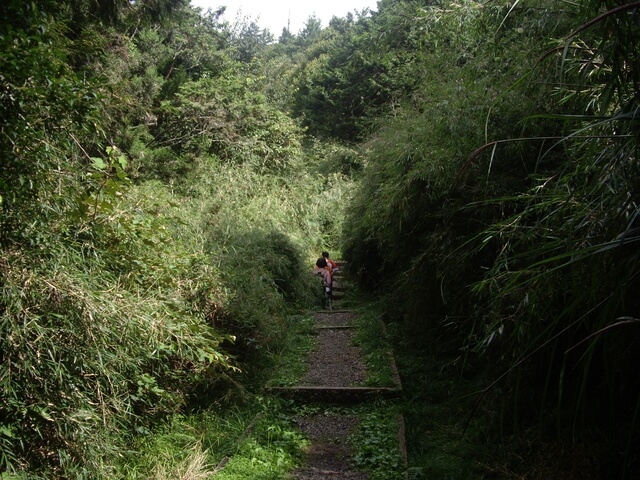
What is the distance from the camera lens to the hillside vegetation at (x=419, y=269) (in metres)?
2.07

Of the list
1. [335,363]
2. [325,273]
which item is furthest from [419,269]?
[325,273]

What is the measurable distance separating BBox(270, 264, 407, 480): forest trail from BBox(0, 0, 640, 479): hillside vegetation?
353 mm

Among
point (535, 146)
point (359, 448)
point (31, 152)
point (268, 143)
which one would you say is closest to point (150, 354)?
point (31, 152)

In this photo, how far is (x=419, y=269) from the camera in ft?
19.0

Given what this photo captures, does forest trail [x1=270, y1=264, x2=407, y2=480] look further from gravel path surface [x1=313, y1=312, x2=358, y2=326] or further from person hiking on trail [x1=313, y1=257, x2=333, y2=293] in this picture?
person hiking on trail [x1=313, y1=257, x2=333, y2=293]

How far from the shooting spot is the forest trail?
4.23 m

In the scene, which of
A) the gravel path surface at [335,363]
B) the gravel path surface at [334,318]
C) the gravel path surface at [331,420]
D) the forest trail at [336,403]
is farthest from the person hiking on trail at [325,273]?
the forest trail at [336,403]

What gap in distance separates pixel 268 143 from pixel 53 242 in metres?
12.1

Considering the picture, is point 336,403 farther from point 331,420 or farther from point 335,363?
point 335,363

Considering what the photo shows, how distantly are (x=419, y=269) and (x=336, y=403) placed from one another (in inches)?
72.1

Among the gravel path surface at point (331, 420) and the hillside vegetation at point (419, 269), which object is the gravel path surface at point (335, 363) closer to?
the gravel path surface at point (331, 420)

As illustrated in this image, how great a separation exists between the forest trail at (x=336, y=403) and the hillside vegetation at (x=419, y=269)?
353 millimetres

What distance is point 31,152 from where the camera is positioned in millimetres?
2969

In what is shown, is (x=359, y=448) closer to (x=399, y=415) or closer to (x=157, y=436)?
(x=399, y=415)
